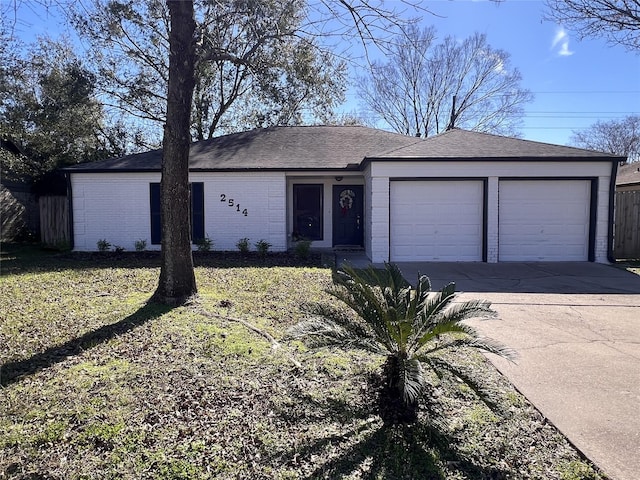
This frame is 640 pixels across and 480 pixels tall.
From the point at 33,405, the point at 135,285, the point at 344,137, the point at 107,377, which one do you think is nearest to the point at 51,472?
the point at 33,405

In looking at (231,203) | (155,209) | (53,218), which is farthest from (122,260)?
(53,218)

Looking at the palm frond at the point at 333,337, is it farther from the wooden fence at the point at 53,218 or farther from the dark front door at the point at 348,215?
the wooden fence at the point at 53,218

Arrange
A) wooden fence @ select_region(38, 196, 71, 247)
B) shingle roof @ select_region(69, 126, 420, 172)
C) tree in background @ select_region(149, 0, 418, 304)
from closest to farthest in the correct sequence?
1. tree in background @ select_region(149, 0, 418, 304)
2. shingle roof @ select_region(69, 126, 420, 172)
3. wooden fence @ select_region(38, 196, 71, 247)

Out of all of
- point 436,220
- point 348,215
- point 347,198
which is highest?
point 347,198

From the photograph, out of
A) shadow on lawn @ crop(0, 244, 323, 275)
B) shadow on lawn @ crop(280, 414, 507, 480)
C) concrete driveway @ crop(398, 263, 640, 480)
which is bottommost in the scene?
shadow on lawn @ crop(280, 414, 507, 480)

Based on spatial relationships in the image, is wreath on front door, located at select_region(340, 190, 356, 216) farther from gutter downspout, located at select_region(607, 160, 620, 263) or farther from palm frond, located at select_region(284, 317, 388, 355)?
palm frond, located at select_region(284, 317, 388, 355)

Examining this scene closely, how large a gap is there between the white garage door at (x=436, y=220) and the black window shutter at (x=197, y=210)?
238 inches

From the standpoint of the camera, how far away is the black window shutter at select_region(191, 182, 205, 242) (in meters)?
13.5

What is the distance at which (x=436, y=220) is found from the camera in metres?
11.9

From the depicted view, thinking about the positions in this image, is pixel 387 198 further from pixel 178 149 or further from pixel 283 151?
pixel 178 149

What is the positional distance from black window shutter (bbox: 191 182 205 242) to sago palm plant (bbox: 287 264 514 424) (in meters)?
10.6

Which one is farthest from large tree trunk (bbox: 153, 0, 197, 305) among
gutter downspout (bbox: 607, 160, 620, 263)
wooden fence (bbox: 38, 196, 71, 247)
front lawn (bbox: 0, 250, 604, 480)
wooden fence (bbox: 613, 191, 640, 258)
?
wooden fence (bbox: 613, 191, 640, 258)

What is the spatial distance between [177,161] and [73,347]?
3.09 meters

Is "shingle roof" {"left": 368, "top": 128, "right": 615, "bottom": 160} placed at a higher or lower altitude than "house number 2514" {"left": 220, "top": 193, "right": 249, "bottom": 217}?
higher
